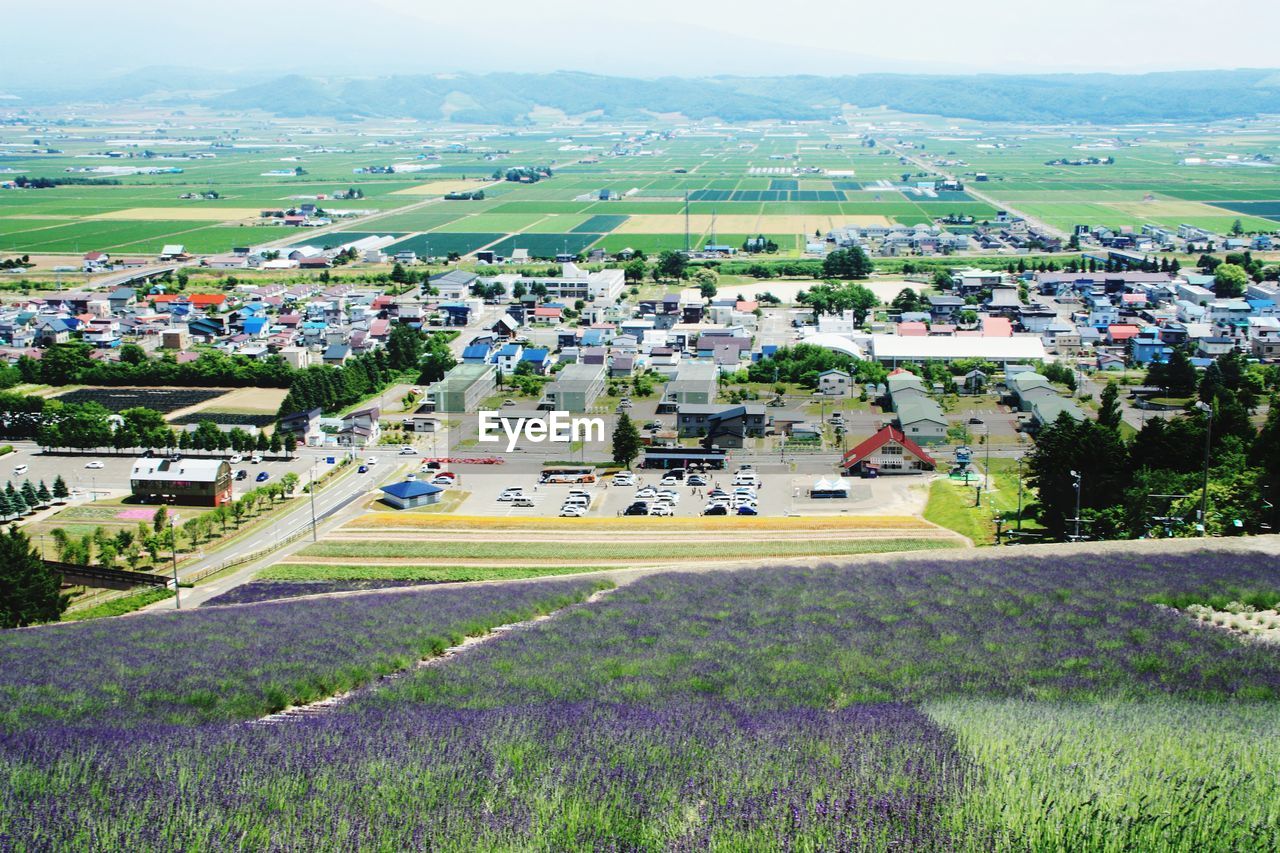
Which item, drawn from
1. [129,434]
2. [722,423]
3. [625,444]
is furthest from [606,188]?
[625,444]

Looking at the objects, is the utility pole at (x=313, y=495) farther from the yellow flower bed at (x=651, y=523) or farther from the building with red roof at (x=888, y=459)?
the building with red roof at (x=888, y=459)

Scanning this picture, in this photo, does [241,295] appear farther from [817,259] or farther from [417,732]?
[417,732]

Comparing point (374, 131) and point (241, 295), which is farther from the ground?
point (374, 131)

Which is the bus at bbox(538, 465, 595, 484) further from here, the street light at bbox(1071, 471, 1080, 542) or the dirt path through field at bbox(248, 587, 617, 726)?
the dirt path through field at bbox(248, 587, 617, 726)

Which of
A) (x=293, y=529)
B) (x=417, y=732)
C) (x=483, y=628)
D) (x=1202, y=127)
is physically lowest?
(x=293, y=529)

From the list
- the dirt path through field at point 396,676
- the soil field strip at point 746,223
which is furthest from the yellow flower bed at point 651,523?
the soil field strip at point 746,223

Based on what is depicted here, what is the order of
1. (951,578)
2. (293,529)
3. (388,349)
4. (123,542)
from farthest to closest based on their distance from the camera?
(388,349), (293,529), (123,542), (951,578)

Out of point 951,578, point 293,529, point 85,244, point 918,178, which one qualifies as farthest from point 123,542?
point 918,178
